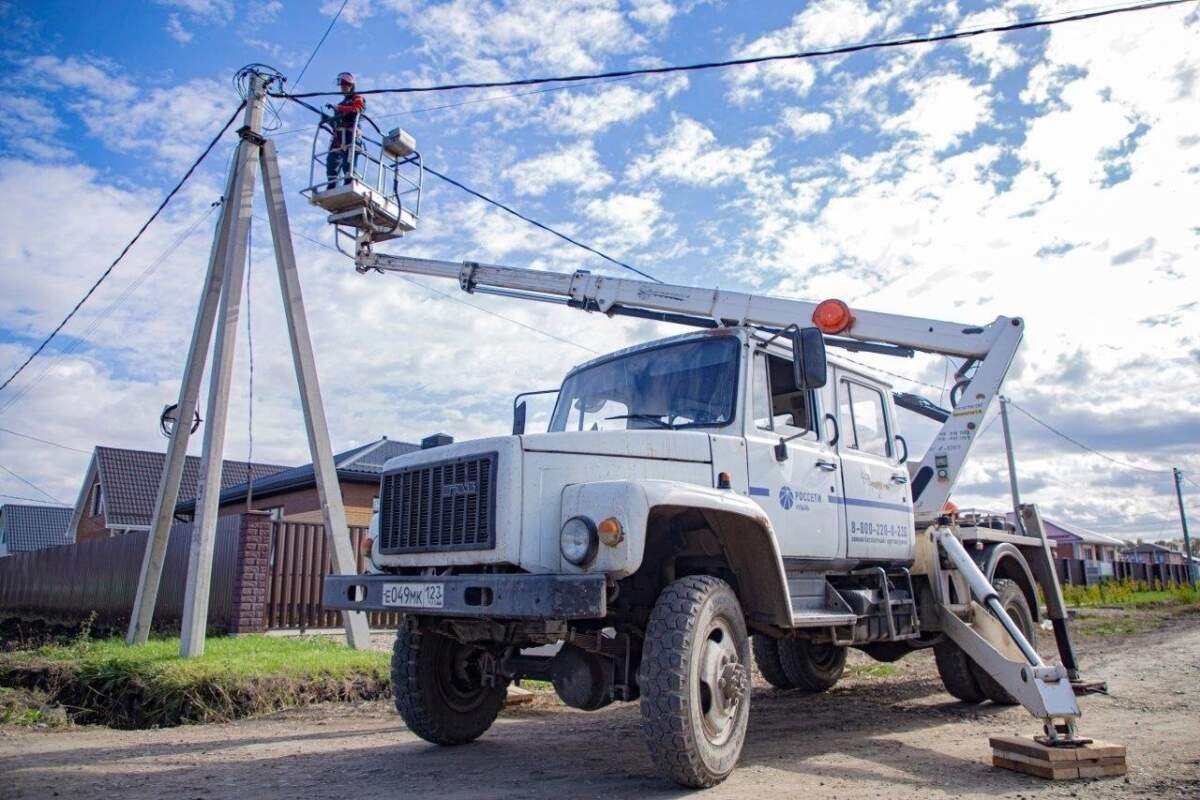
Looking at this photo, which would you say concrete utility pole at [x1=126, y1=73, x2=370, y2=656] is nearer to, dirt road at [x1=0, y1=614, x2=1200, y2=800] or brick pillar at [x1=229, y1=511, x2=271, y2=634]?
brick pillar at [x1=229, y1=511, x2=271, y2=634]

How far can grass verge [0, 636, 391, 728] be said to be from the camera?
25.2 feet

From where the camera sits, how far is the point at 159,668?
8.12 m

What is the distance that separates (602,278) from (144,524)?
2614cm

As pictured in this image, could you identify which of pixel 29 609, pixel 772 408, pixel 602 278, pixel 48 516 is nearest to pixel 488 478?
pixel 772 408

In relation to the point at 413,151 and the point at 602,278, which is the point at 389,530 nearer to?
the point at 602,278

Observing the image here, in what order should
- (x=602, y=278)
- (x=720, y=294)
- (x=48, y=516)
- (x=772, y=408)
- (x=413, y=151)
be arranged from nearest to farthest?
(x=772, y=408), (x=720, y=294), (x=602, y=278), (x=413, y=151), (x=48, y=516)

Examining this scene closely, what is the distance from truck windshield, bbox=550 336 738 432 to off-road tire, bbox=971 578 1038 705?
3715mm

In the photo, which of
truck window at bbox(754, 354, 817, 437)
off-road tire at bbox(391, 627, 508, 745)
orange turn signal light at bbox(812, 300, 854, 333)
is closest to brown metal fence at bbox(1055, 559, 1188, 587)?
orange turn signal light at bbox(812, 300, 854, 333)

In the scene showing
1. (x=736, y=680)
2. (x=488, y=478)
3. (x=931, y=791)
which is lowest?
(x=931, y=791)

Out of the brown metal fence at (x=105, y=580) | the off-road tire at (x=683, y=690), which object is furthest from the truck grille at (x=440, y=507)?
the brown metal fence at (x=105, y=580)

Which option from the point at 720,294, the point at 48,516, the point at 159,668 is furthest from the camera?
the point at 48,516

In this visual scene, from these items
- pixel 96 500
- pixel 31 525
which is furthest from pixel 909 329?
pixel 31 525

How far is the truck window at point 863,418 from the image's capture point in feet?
21.4

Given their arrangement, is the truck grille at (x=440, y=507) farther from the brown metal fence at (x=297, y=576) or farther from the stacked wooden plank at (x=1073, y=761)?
the brown metal fence at (x=297, y=576)
